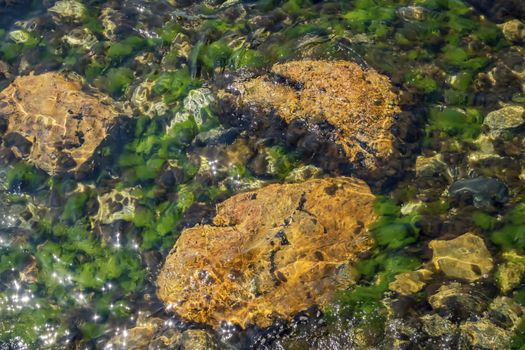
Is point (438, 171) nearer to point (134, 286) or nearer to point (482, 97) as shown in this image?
point (482, 97)

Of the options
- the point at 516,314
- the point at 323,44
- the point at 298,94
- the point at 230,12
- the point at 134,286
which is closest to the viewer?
the point at 516,314

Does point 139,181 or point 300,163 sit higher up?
point 300,163

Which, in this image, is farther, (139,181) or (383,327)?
(139,181)

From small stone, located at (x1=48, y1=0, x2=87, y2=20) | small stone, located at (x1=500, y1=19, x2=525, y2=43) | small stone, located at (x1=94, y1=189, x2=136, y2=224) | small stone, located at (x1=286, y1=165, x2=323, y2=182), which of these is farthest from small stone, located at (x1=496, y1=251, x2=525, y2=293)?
small stone, located at (x1=48, y1=0, x2=87, y2=20)

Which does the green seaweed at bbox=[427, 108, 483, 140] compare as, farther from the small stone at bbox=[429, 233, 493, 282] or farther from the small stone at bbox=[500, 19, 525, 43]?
the small stone at bbox=[429, 233, 493, 282]

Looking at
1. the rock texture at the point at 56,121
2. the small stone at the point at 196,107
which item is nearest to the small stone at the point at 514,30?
the small stone at the point at 196,107

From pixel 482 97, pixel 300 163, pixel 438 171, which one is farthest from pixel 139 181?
pixel 482 97
